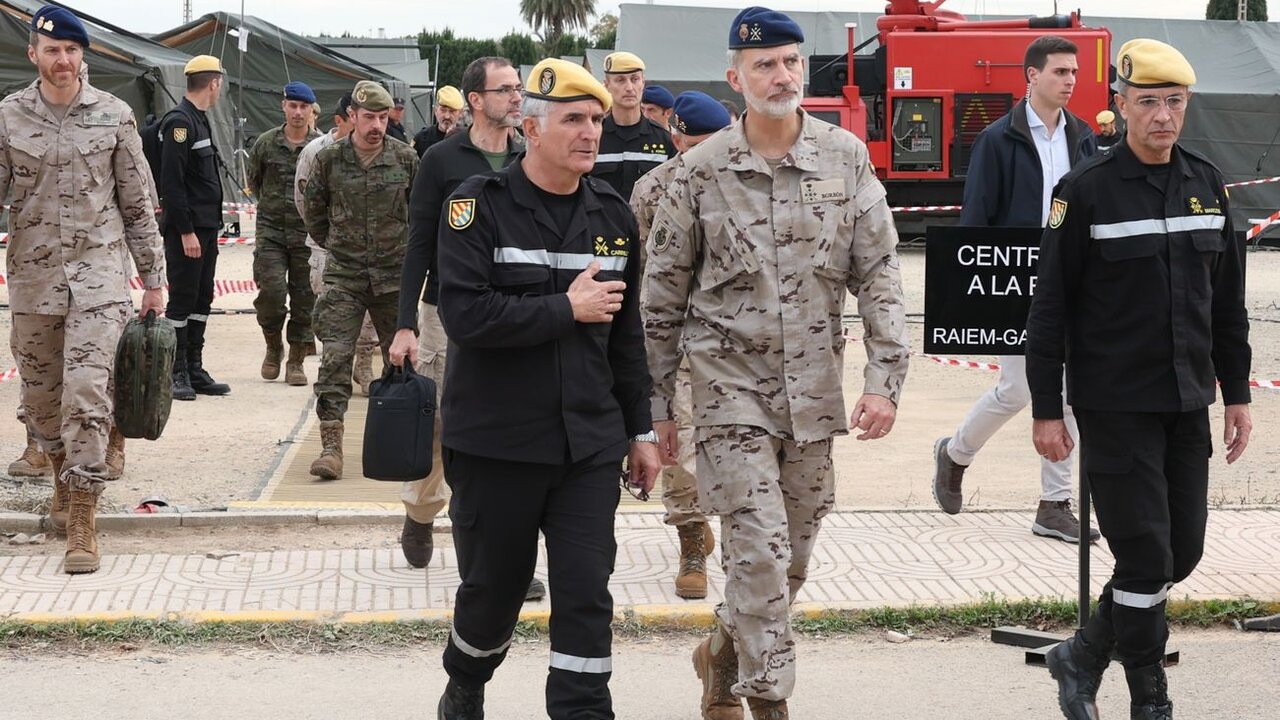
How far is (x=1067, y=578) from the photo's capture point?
6.54 meters

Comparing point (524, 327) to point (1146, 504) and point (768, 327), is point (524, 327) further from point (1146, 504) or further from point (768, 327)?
point (1146, 504)

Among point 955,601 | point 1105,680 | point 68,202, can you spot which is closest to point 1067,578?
point 955,601

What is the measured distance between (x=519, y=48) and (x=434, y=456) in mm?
79392

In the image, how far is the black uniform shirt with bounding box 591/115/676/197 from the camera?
7.74m

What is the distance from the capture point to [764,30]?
4.60 meters

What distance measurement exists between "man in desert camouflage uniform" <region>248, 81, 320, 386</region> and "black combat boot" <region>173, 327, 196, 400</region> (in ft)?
2.42

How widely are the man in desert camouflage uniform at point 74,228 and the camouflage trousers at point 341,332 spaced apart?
69.0 inches

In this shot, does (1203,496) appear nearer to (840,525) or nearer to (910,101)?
(840,525)

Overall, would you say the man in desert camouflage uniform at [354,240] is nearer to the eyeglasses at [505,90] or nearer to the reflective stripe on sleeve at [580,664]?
the eyeglasses at [505,90]

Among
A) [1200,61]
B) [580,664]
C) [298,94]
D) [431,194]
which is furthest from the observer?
[1200,61]

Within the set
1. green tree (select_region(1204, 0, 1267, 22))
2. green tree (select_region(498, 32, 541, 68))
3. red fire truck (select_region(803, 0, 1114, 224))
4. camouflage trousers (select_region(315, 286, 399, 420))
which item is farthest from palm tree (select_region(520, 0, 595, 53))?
camouflage trousers (select_region(315, 286, 399, 420))

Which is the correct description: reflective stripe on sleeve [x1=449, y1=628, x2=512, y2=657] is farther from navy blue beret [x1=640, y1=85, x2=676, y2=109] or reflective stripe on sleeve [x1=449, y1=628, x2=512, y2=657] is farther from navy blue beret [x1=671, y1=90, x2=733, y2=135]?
navy blue beret [x1=640, y1=85, x2=676, y2=109]

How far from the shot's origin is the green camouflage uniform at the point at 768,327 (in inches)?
177

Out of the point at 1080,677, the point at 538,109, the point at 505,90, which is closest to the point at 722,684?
the point at 1080,677
